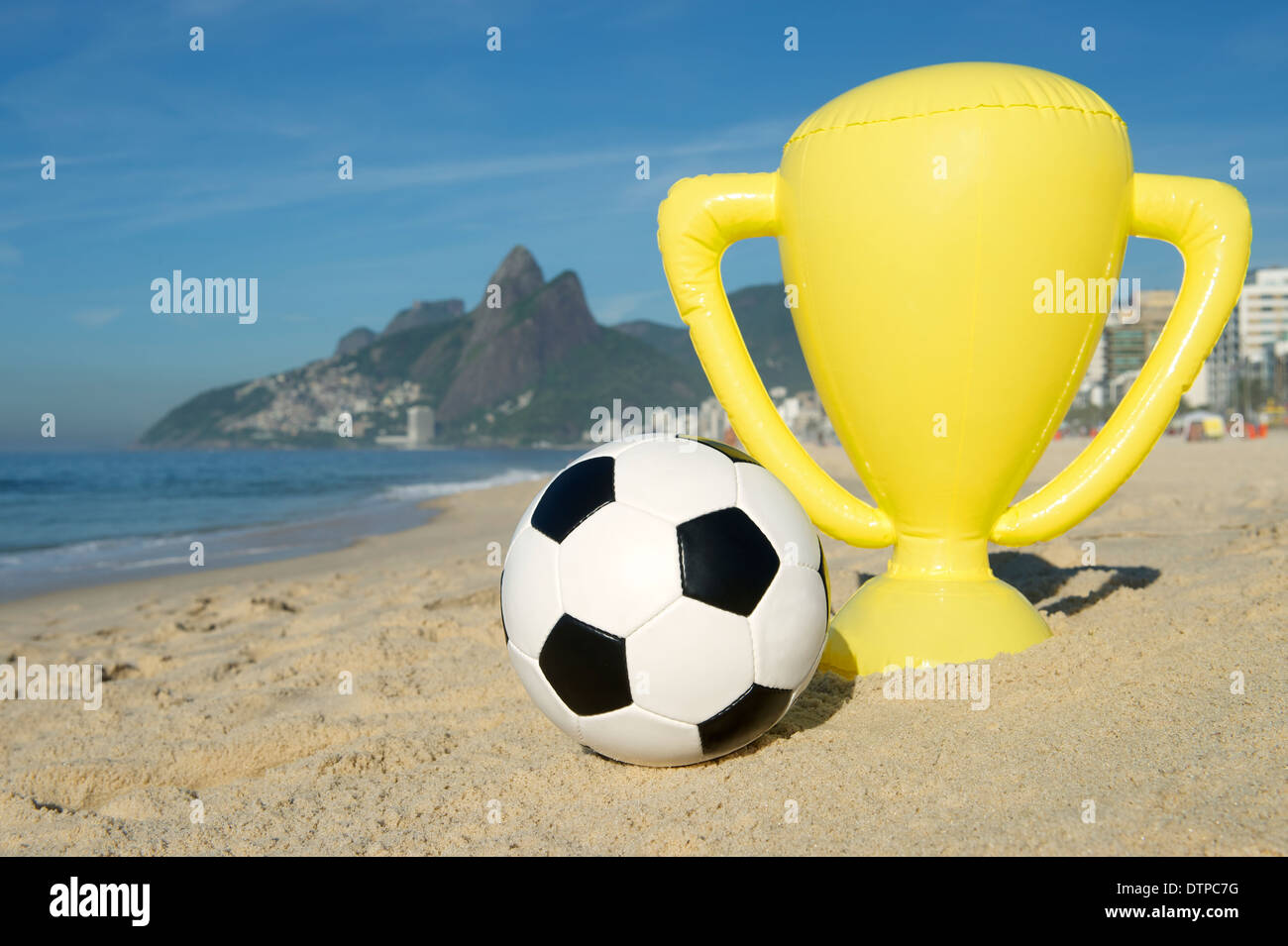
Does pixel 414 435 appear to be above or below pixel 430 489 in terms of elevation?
above

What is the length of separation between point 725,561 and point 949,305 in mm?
1315

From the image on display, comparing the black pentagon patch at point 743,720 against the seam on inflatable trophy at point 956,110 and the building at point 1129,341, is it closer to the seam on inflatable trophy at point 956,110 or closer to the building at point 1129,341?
the seam on inflatable trophy at point 956,110

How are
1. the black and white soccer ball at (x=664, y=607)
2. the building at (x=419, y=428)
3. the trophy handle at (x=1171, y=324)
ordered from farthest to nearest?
1. the building at (x=419, y=428)
2. the trophy handle at (x=1171, y=324)
3. the black and white soccer ball at (x=664, y=607)

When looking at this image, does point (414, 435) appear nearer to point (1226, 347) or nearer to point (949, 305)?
point (1226, 347)

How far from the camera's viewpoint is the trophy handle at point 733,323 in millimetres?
3561

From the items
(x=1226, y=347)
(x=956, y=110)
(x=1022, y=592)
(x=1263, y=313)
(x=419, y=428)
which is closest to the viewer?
(x=956, y=110)

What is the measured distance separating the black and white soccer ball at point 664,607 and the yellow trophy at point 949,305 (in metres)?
0.87

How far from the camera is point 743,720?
2.62 m

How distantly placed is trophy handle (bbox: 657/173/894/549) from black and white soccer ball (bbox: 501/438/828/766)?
0.94 meters

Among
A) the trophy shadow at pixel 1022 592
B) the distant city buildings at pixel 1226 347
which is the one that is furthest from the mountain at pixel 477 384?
the trophy shadow at pixel 1022 592

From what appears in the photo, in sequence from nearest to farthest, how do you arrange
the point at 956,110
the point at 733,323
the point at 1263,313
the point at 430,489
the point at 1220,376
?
the point at 956,110 → the point at 733,323 → the point at 430,489 → the point at 1220,376 → the point at 1263,313

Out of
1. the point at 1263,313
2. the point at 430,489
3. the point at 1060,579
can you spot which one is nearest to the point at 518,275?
the point at 1263,313

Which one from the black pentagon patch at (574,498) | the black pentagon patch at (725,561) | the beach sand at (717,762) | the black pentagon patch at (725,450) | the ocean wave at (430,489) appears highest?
the black pentagon patch at (725,450)
